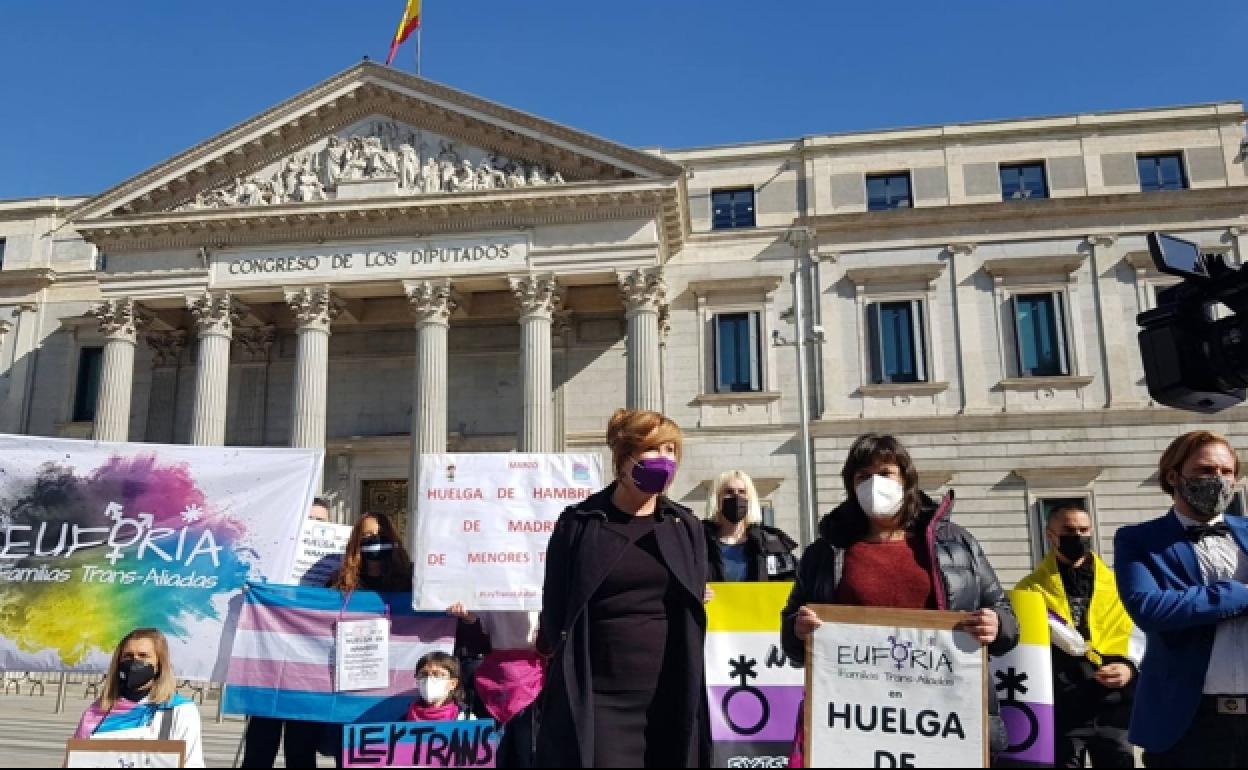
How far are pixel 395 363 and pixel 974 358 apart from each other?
17.4m

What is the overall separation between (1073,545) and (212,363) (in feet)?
79.5

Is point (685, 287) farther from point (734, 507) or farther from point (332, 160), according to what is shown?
point (734, 507)

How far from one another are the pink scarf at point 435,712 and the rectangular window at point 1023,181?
25.2 metres

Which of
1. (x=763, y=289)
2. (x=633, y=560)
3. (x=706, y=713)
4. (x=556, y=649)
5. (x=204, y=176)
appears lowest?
(x=706, y=713)

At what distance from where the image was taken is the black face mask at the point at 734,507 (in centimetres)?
652

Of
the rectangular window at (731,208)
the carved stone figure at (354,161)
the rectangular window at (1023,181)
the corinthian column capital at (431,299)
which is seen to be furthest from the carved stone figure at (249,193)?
the rectangular window at (1023,181)

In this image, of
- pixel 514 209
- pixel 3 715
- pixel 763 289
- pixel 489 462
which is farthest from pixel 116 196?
pixel 489 462

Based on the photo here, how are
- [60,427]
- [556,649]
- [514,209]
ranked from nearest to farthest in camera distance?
[556,649]
[514,209]
[60,427]

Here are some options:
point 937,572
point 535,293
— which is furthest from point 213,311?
point 937,572

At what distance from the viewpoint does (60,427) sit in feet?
98.3

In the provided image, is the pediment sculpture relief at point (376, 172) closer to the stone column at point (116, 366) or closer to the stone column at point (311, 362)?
the stone column at point (311, 362)

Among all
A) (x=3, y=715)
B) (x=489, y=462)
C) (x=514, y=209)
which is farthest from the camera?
(x=514, y=209)

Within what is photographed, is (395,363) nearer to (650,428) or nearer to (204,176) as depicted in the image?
(204,176)

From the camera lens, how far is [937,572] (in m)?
4.09
